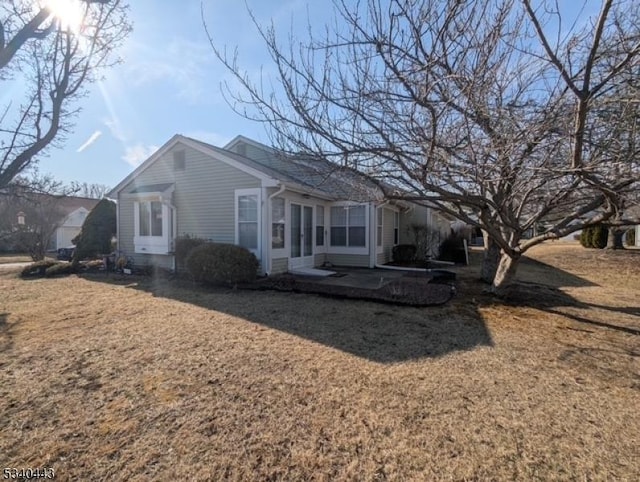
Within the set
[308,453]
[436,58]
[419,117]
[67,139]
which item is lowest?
[308,453]

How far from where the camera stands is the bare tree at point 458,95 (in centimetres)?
363

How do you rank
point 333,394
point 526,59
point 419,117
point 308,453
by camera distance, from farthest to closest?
1. point 419,117
2. point 526,59
3. point 333,394
4. point 308,453

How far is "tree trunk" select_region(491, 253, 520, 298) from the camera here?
6.94 metres

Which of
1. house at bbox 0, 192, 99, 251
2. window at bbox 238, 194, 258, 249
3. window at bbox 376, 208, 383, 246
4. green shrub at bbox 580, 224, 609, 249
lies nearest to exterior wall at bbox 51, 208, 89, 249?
house at bbox 0, 192, 99, 251

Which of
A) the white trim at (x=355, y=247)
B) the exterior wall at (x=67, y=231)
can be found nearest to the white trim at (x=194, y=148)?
the white trim at (x=355, y=247)

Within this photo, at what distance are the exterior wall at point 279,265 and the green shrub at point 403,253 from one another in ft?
19.4

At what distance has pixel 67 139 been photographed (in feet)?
32.1

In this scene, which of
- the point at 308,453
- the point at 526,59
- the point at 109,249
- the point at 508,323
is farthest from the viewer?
the point at 109,249

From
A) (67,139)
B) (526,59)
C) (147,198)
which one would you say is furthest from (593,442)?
(67,139)

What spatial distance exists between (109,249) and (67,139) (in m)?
4.96

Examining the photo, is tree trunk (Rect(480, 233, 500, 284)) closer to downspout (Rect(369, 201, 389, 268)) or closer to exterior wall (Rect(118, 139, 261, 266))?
downspout (Rect(369, 201, 389, 268))

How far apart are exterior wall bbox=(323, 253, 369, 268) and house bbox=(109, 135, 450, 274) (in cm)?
4

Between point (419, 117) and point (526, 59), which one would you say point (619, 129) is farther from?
point (419, 117)

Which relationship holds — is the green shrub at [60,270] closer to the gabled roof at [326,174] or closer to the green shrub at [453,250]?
the gabled roof at [326,174]
